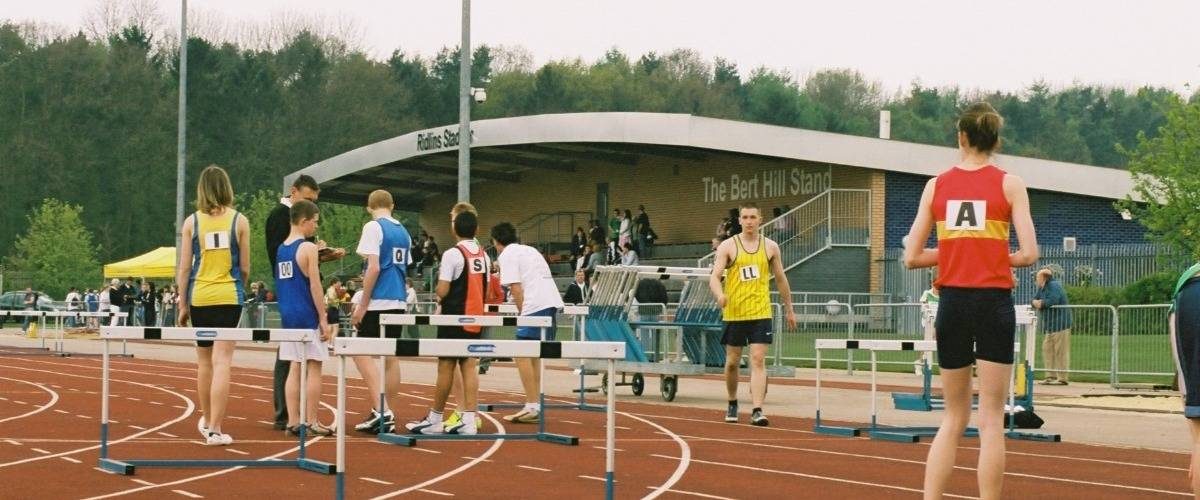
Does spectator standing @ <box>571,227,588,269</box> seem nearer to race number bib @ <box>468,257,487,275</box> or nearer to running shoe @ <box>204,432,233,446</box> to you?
race number bib @ <box>468,257,487,275</box>

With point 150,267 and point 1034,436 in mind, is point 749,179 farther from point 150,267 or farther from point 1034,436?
point 1034,436

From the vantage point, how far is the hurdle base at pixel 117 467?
10680mm

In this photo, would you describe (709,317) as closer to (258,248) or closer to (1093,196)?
(1093,196)

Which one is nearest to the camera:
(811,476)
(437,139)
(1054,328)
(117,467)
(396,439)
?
(117,467)

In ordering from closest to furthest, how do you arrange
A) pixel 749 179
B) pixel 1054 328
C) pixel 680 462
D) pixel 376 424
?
pixel 680 462, pixel 376 424, pixel 1054 328, pixel 749 179

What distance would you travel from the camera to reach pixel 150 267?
54625mm

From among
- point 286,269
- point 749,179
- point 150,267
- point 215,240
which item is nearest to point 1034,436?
point 286,269

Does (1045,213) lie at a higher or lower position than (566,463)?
higher

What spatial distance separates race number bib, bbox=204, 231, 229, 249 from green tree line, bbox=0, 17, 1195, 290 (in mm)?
72252

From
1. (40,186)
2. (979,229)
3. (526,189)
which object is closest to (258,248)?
(40,186)

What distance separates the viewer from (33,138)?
95625 millimetres

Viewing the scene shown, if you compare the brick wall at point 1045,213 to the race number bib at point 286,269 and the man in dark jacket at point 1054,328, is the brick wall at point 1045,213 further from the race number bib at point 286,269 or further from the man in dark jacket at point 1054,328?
the race number bib at point 286,269

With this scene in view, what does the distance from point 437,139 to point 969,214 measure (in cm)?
4390

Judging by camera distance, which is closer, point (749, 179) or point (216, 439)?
point (216, 439)
